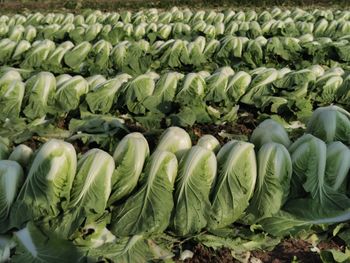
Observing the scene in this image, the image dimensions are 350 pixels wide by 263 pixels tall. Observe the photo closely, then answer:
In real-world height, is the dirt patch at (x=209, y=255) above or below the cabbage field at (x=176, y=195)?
below

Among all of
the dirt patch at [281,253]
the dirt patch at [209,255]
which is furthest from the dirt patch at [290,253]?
the dirt patch at [209,255]

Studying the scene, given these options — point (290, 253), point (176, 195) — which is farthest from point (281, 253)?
point (176, 195)

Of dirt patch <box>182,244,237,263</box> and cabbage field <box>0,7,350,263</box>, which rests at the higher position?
cabbage field <box>0,7,350,263</box>

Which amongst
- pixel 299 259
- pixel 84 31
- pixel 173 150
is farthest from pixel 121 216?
pixel 84 31

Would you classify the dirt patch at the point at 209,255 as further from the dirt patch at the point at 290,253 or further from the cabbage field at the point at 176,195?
the dirt patch at the point at 290,253

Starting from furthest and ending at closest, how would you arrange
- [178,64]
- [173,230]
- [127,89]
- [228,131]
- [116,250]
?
[178,64], [127,89], [228,131], [173,230], [116,250]

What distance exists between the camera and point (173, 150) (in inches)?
191

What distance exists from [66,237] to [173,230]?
103cm

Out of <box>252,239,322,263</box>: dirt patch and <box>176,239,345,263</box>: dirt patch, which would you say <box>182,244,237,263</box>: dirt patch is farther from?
<box>252,239,322,263</box>: dirt patch

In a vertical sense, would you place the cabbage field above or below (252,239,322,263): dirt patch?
above

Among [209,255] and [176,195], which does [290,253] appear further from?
[176,195]

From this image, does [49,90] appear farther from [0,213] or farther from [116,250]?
[116,250]

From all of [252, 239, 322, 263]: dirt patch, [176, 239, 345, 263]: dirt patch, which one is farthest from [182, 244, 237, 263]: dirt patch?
[252, 239, 322, 263]: dirt patch

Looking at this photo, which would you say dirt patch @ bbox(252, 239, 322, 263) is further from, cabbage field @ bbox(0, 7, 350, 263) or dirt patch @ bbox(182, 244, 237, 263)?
dirt patch @ bbox(182, 244, 237, 263)
